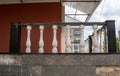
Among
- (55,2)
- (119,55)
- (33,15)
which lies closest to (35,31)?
(33,15)

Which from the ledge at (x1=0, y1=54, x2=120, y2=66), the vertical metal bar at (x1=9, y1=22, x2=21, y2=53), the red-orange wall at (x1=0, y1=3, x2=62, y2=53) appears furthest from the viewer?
the red-orange wall at (x1=0, y1=3, x2=62, y2=53)

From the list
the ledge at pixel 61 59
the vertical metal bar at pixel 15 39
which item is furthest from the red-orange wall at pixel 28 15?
the ledge at pixel 61 59

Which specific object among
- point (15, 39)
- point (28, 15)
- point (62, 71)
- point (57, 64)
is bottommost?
point (62, 71)

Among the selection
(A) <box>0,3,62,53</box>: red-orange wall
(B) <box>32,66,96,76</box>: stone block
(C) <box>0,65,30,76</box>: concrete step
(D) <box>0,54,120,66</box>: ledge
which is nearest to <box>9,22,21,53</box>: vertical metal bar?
(D) <box>0,54,120,66</box>: ledge

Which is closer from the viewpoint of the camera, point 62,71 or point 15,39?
point 62,71

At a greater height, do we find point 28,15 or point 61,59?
point 28,15

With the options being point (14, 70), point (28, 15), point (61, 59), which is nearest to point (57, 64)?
point (61, 59)

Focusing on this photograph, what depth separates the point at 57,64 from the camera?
4223 millimetres

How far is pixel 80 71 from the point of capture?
420 cm

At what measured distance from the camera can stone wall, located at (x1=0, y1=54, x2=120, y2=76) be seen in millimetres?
4168

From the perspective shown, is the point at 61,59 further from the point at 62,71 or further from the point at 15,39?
the point at 15,39

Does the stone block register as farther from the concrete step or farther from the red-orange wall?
the red-orange wall

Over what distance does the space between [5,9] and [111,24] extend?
3978mm

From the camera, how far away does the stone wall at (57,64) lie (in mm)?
4168
